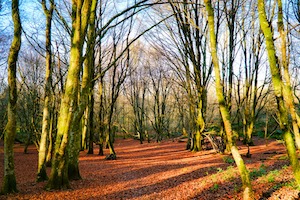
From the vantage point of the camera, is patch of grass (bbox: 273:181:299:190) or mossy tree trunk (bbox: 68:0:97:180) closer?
patch of grass (bbox: 273:181:299:190)

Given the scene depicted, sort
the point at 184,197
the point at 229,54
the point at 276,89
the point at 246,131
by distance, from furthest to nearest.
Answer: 1. the point at 246,131
2. the point at 229,54
3. the point at 184,197
4. the point at 276,89

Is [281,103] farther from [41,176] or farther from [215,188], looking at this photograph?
[41,176]

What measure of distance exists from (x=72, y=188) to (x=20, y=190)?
4.45 feet

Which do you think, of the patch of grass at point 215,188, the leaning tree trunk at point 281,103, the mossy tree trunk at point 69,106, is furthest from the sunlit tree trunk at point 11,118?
the leaning tree trunk at point 281,103

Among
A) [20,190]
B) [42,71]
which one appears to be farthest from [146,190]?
[42,71]

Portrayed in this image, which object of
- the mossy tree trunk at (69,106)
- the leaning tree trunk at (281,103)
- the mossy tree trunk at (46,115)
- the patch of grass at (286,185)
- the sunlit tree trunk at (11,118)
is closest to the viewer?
the leaning tree trunk at (281,103)

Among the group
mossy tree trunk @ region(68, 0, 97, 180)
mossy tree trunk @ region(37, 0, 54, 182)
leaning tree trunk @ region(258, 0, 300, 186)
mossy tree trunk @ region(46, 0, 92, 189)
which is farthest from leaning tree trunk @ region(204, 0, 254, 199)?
mossy tree trunk @ region(37, 0, 54, 182)

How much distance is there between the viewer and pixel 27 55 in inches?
765

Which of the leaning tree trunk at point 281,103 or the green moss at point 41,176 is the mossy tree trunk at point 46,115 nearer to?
the green moss at point 41,176

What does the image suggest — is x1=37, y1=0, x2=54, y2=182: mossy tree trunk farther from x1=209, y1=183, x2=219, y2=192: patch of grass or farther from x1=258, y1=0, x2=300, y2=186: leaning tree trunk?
x1=258, y1=0, x2=300, y2=186: leaning tree trunk

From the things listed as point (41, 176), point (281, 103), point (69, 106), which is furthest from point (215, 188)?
point (41, 176)

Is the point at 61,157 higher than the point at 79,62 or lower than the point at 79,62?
lower

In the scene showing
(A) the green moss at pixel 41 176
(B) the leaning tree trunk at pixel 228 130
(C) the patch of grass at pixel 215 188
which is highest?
(B) the leaning tree trunk at pixel 228 130

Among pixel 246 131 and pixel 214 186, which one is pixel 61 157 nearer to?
pixel 214 186
